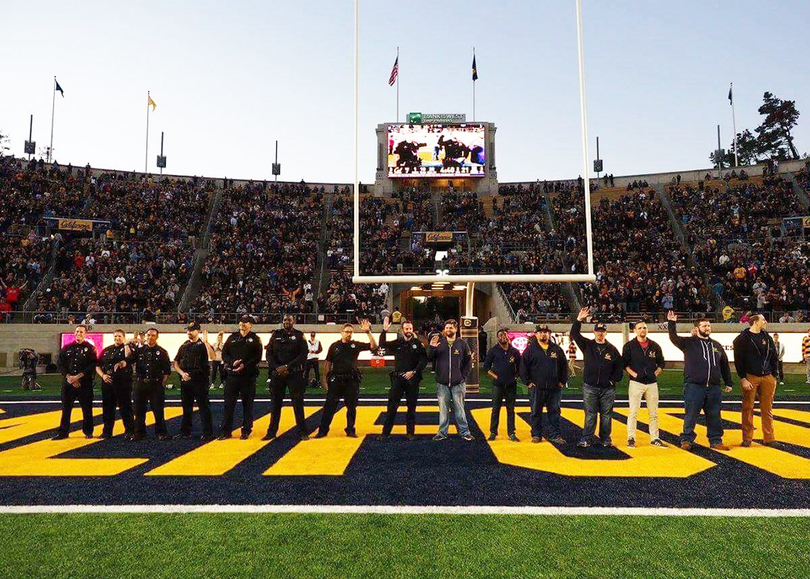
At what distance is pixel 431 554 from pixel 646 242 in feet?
106

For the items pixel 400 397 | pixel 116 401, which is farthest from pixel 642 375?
pixel 116 401

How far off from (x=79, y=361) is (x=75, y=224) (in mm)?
28171

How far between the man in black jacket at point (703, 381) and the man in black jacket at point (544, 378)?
166cm

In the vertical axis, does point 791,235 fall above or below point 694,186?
below

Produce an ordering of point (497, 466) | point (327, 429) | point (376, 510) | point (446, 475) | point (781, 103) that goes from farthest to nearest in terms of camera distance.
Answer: point (781, 103)
point (327, 429)
point (497, 466)
point (446, 475)
point (376, 510)

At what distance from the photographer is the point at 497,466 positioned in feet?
21.6

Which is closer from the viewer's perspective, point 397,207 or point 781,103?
point 397,207

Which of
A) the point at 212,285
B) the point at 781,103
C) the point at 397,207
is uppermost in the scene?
the point at 781,103

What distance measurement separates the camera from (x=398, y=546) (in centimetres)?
404

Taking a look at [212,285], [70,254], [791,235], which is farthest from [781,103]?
[70,254]

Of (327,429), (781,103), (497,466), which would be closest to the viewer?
(497,466)

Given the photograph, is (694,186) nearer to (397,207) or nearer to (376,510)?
(397,207)

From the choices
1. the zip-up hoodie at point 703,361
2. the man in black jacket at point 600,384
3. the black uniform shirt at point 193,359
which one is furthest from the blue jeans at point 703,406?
the black uniform shirt at point 193,359

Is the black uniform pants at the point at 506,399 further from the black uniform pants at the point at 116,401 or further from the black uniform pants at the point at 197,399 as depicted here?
the black uniform pants at the point at 116,401
